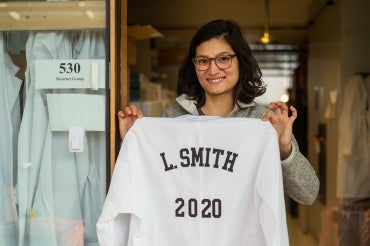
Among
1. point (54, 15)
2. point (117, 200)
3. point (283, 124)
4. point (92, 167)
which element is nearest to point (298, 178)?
point (283, 124)

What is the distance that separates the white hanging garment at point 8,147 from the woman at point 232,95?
53 cm

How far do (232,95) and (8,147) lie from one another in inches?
39.8

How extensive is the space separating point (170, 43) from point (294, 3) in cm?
219

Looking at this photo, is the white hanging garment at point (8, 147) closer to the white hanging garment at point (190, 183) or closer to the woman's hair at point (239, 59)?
the white hanging garment at point (190, 183)

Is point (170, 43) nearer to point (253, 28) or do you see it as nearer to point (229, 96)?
point (253, 28)

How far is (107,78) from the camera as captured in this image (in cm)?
198

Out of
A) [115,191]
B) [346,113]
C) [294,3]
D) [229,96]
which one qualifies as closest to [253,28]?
[294,3]

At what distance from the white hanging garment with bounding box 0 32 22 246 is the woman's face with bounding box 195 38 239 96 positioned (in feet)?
2.72

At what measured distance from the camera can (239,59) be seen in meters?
1.93

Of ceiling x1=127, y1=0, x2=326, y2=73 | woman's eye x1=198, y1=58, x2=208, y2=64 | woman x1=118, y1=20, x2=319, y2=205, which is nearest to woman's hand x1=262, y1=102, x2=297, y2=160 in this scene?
woman x1=118, y1=20, x2=319, y2=205

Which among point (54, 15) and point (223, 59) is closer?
point (223, 59)

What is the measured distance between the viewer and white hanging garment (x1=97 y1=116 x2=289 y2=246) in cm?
172

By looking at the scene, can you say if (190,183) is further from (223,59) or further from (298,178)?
(223,59)

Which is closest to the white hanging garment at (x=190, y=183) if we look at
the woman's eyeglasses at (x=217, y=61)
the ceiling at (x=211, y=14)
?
the woman's eyeglasses at (x=217, y=61)
